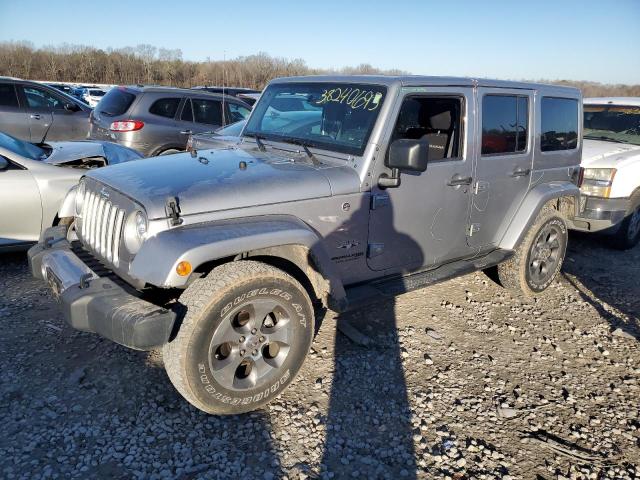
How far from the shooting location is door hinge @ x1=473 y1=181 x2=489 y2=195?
4.00 metres

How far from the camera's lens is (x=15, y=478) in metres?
2.36

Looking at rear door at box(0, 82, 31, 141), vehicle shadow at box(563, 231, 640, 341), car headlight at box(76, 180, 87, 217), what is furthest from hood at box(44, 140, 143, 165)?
vehicle shadow at box(563, 231, 640, 341)

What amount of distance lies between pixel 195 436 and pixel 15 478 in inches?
34.0

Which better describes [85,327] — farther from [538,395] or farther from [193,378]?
[538,395]

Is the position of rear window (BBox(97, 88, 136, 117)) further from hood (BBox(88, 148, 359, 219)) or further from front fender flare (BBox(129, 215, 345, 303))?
front fender flare (BBox(129, 215, 345, 303))

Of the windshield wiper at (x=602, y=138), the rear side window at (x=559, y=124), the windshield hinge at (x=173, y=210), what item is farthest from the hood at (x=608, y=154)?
the windshield hinge at (x=173, y=210)

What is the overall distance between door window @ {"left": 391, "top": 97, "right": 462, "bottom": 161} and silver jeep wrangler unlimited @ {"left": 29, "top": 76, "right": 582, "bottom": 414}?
0.5 inches

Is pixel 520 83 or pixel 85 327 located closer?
pixel 85 327

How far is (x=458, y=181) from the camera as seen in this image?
3.82 meters

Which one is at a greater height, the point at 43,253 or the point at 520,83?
the point at 520,83

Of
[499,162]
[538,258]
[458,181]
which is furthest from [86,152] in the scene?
[538,258]

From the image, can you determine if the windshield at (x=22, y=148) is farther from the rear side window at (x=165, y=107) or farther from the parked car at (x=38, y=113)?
the parked car at (x=38, y=113)

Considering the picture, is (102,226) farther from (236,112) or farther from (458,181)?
(236,112)

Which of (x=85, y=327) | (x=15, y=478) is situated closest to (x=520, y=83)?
(x=85, y=327)
